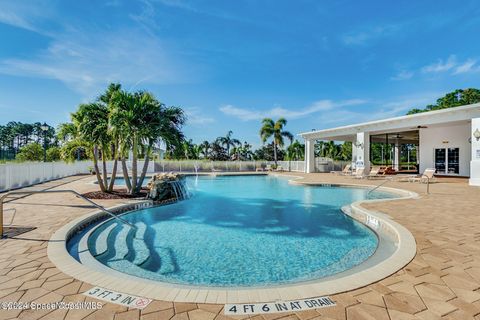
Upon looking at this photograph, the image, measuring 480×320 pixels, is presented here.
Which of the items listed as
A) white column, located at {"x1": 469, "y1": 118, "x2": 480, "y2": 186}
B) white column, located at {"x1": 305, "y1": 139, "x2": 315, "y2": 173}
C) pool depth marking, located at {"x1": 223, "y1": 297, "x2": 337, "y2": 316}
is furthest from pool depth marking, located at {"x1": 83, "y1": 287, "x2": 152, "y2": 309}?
white column, located at {"x1": 305, "y1": 139, "x2": 315, "y2": 173}

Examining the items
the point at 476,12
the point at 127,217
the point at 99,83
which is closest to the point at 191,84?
the point at 99,83

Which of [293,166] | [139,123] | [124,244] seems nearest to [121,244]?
[124,244]

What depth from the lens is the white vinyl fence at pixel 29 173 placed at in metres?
12.1

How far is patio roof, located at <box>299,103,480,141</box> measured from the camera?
14.2m

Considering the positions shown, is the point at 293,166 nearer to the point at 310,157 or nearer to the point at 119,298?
the point at 310,157

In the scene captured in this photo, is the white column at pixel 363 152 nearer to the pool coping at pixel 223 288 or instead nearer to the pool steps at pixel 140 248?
the pool coping at pixel 223 288

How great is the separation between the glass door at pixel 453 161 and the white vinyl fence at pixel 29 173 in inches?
1054

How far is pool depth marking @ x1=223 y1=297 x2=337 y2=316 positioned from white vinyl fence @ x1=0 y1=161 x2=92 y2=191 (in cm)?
1395

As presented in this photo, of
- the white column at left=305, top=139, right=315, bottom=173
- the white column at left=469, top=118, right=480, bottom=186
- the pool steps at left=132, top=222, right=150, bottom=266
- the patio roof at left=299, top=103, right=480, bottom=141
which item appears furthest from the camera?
the white column at left=305, top=139, right=315, bottom=173

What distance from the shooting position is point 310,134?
84.3 feet

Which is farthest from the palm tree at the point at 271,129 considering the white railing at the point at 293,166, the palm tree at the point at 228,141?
the palm tree at the point at 228,141

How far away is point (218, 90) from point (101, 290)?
65.0 feet

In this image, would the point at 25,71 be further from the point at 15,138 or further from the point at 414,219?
the point at 15,138

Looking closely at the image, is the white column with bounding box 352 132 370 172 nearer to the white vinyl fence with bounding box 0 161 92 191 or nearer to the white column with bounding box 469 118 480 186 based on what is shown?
the white column with bounding box 469 118 480 186
